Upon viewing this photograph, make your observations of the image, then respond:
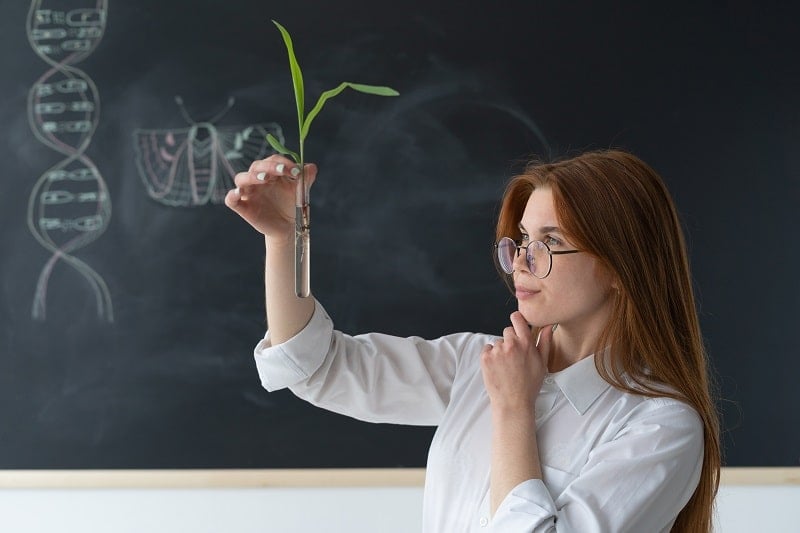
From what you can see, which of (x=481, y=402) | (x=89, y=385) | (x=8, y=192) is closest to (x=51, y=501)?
(x=89, y=385)

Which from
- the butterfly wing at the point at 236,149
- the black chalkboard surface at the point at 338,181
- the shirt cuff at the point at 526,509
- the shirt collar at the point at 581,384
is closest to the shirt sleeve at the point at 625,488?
the shirt cuff at the point at 526,509

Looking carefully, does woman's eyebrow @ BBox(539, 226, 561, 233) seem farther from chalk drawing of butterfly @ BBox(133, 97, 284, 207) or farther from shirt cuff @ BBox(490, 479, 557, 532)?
chalk drawing of butterfly @ BBox(133, 97, 284, 207)

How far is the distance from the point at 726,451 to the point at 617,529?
169 cm

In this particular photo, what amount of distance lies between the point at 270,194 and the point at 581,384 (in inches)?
25.4

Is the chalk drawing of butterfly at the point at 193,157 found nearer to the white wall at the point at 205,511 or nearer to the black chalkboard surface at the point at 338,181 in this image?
the black chalkboard surface at the point at 338,181

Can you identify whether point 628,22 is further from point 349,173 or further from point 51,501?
point 51,501

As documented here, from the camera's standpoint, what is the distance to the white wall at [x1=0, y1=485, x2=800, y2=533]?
107 inches

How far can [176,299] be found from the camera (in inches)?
107

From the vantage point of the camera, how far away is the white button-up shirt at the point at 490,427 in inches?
50.3

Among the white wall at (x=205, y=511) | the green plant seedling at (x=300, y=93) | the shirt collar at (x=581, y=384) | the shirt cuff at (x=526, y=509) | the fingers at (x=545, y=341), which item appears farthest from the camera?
the white wall at (x=205, y=511)

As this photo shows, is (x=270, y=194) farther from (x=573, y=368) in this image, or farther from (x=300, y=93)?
(x=573, y=368)

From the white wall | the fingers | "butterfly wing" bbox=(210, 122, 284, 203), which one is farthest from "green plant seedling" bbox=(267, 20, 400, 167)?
the white wall

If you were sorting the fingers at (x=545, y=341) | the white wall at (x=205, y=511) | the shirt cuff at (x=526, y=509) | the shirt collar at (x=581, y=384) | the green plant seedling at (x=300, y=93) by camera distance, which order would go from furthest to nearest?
1. the white wall at (x=205, y=511)
2. the fingers at (x=545, y=341)
3. the shirt collar at (x=581, y=384)
4. the green plant seedling at (x=300, y=93)
5. the shirt cuff at (x=526, y=509)

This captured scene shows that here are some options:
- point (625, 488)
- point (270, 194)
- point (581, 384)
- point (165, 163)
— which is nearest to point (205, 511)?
point (165, 163)
